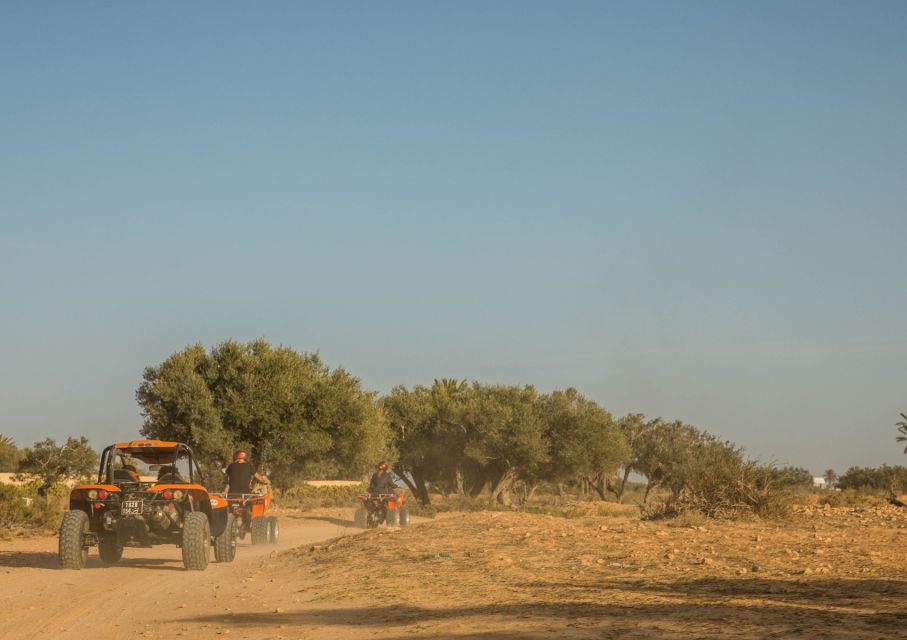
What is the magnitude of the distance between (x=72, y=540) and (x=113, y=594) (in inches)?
133

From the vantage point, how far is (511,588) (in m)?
11.6

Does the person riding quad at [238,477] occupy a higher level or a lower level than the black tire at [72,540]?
higher

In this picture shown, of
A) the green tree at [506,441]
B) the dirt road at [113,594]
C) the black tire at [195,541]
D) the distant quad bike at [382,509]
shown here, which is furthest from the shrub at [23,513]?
the green tree at [506,441]

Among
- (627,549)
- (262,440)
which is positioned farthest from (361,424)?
(627,549)

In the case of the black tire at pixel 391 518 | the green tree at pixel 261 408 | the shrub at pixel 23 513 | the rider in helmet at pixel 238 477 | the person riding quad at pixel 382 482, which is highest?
the green tree at pixel 261 408

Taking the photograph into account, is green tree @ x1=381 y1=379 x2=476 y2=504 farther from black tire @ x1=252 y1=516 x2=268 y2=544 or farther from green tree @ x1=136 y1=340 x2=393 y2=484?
black tire @ x1=252 y1=516 x2=268 y2=544

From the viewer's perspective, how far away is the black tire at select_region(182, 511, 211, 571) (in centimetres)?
1602

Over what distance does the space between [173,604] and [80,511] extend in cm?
518

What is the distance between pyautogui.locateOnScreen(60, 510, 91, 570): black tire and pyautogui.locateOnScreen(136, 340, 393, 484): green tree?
1859 cm

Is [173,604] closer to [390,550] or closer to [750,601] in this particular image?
[390,550]

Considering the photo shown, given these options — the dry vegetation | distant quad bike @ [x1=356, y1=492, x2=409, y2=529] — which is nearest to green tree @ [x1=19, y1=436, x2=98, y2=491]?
distant quad bike @ [x1=356, y1=492, x2=409, y2=529]

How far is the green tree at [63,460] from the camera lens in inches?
1992

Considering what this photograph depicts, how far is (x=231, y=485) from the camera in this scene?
2139 centimetres

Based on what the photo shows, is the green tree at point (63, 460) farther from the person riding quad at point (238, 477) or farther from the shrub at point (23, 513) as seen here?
the person riding quad at point (238, 477)
